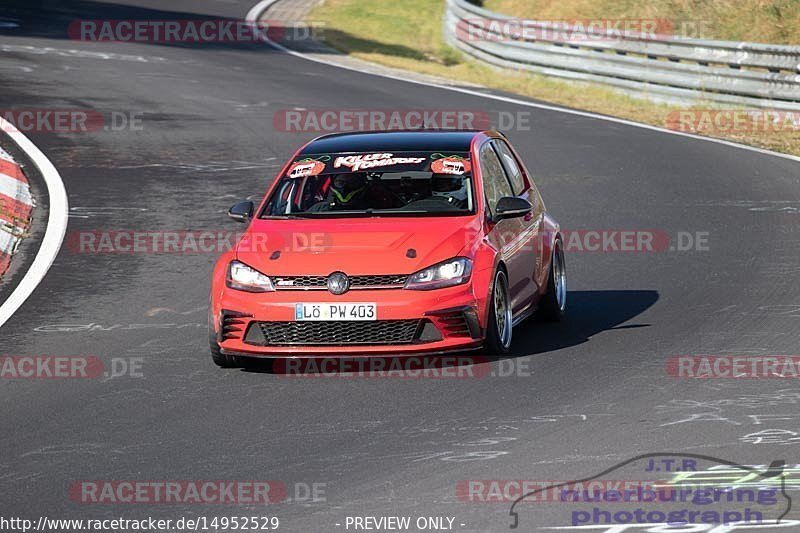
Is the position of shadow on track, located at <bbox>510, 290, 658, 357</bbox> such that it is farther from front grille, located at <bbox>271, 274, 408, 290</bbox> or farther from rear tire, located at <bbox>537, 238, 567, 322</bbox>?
front grille, located at <bbox>271, 274, 408, 290</bbox>

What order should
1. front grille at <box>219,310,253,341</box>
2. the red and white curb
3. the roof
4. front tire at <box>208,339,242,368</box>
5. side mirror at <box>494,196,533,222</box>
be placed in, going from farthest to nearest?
1. the red and white curb
2. the roof
3. side mirror at <box>494,196,533,222</box>
4. front tire at <box>208,339,242,368</box>
5. front grille at <box>219,310,253,341</box>

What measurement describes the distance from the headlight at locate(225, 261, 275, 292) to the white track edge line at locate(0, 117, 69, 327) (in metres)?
2.31

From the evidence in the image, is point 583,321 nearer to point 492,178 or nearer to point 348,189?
point 492,178

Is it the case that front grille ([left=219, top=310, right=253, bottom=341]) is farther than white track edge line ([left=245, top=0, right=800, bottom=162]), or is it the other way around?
white track edge line ([left=245, top=0, right=800, bottom=162])

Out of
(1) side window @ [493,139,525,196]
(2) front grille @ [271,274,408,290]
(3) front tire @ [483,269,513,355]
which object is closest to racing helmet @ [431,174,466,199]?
(3) front tire @ [483,269,513,355]

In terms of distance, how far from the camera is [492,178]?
1161cm

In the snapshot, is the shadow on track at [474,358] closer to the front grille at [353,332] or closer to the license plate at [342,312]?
the front grille at [353,332]

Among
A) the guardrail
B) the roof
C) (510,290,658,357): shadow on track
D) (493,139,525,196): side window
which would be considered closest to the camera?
(510,290,658,357): shadow on track

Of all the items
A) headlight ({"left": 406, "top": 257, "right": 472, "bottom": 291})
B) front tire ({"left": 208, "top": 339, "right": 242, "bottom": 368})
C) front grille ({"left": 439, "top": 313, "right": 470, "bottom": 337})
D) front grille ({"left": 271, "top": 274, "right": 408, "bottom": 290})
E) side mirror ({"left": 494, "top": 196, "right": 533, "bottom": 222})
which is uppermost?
side mirror ({"left": 494, "top": 196, "right": 533, "bottom": 222})

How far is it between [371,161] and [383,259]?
4.55 feet

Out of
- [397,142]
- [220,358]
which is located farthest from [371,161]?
[220,358]

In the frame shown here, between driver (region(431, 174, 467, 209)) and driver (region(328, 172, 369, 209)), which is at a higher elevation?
driver (region(431, 174, 467, 209))

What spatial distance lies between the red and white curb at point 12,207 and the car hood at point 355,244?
12.8 ft

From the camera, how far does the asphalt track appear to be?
25.0ft
